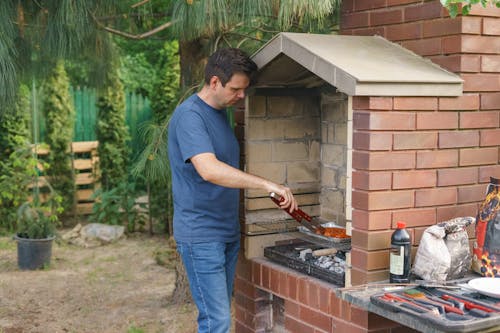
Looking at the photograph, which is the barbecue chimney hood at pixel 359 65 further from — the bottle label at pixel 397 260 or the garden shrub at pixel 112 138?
the garden shrub at pixel 112 138

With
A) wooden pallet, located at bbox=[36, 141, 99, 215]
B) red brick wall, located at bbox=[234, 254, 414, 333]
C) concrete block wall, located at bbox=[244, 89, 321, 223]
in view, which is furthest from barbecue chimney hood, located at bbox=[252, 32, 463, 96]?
wooden pallet, located at bbox=[36, 141, 99, 215]

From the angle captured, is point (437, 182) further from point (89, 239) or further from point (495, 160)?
point (89, 239)

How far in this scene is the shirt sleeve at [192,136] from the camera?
3096 mm

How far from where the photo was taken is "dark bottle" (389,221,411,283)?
9.41 ft

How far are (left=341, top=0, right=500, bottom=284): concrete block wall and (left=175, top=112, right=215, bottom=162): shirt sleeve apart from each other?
662 mm

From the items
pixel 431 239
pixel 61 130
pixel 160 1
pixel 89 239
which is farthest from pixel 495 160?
pixel 61 130

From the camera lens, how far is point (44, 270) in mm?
6770

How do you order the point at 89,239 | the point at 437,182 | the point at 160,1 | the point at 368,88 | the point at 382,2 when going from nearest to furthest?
the point at 368,88 → the point at 437,182 → the point at 382,2 → the point at 160,1 → the point at 89,239

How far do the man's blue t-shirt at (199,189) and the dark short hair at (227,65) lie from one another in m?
0.15

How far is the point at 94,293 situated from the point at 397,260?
3.66 m

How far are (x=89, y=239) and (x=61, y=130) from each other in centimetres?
163

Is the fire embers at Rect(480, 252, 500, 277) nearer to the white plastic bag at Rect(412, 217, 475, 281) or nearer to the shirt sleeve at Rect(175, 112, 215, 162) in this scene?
the white plastic bag at Rect(412, 217, 475, 281)

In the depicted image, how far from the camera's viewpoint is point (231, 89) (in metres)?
3.26

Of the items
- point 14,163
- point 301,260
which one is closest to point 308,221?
point 301,260
